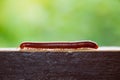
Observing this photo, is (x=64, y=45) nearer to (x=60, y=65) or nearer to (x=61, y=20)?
(x=60, y=65)

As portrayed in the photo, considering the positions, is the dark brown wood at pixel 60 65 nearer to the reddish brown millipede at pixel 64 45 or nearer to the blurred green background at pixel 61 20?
the reddish brown millipede at pixel 64 45

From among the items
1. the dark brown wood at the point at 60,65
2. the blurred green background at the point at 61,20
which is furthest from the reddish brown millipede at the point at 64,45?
the blurred green background at the point at 61,20

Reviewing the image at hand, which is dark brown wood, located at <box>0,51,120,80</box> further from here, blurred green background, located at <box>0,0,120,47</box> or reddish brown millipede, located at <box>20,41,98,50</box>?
blurred green background, located at <box>0,0,120,47</box>

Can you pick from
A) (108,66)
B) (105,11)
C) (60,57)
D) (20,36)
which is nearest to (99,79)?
(108,66)

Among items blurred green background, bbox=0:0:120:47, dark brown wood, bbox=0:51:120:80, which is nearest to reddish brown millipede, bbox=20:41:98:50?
dark brown wood, bbox=0:51:120:80

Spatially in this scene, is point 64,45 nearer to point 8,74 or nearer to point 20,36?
point 8,74

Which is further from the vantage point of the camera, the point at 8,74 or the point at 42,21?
the point at 42,21

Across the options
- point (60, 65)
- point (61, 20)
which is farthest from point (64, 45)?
point (61, 20)
